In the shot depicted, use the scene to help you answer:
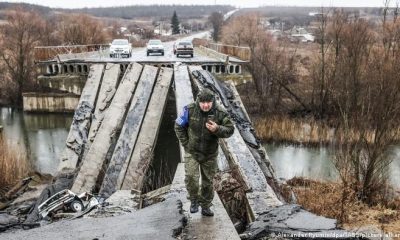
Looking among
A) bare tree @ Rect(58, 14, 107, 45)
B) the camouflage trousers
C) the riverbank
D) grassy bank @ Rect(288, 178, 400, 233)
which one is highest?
bare tree @ Rect(58, 14, 107, 45)

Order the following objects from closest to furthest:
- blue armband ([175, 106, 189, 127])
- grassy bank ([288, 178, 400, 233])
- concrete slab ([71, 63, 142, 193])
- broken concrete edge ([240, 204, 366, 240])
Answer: blue armband ([175, 106, 189, 127]) → broken concrete edge ([240, 204, 366, 240]) → grassy bank ([288, 178, 400, 233]) → concrete slab ([71, 63, 142, 193])

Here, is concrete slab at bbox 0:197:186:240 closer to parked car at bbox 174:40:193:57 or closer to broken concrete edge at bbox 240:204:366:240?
broken concrete edge at bbox 240:204:366:240

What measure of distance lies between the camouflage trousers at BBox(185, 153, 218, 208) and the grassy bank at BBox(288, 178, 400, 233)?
4293mm

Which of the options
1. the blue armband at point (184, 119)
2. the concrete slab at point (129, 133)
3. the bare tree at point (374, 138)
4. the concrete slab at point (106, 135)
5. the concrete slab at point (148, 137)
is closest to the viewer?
the blue armband at point (184, 119)

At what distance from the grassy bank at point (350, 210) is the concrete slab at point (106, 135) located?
5.04 m

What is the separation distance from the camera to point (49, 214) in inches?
337

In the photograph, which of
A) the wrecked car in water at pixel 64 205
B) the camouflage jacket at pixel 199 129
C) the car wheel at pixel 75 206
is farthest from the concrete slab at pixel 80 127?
the camouflage jacket at pixel 199 129

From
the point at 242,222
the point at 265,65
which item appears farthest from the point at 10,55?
the point at 242,222

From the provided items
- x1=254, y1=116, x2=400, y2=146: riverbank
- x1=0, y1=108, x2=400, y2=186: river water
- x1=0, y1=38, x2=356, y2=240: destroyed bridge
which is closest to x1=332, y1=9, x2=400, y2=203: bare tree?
x1=0, y1=38, x2=356, y2=240: destroyed bridge

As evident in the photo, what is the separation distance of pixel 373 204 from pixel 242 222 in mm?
6419

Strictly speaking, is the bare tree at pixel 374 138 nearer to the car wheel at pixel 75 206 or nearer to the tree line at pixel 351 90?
the tree line at pixel 351 90

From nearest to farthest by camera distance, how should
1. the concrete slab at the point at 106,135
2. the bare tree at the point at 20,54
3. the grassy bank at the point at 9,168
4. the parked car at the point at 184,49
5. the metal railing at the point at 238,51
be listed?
the concrete slab at the point at 106,135
the grassy bank at the point at 9,168
the metal railing at the point at 238,51
the parked car at the point at 184,49
the bare tree at the point at 20,54

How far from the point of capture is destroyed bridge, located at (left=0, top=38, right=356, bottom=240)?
6.24 m

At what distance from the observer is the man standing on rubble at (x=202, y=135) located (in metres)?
5.69
